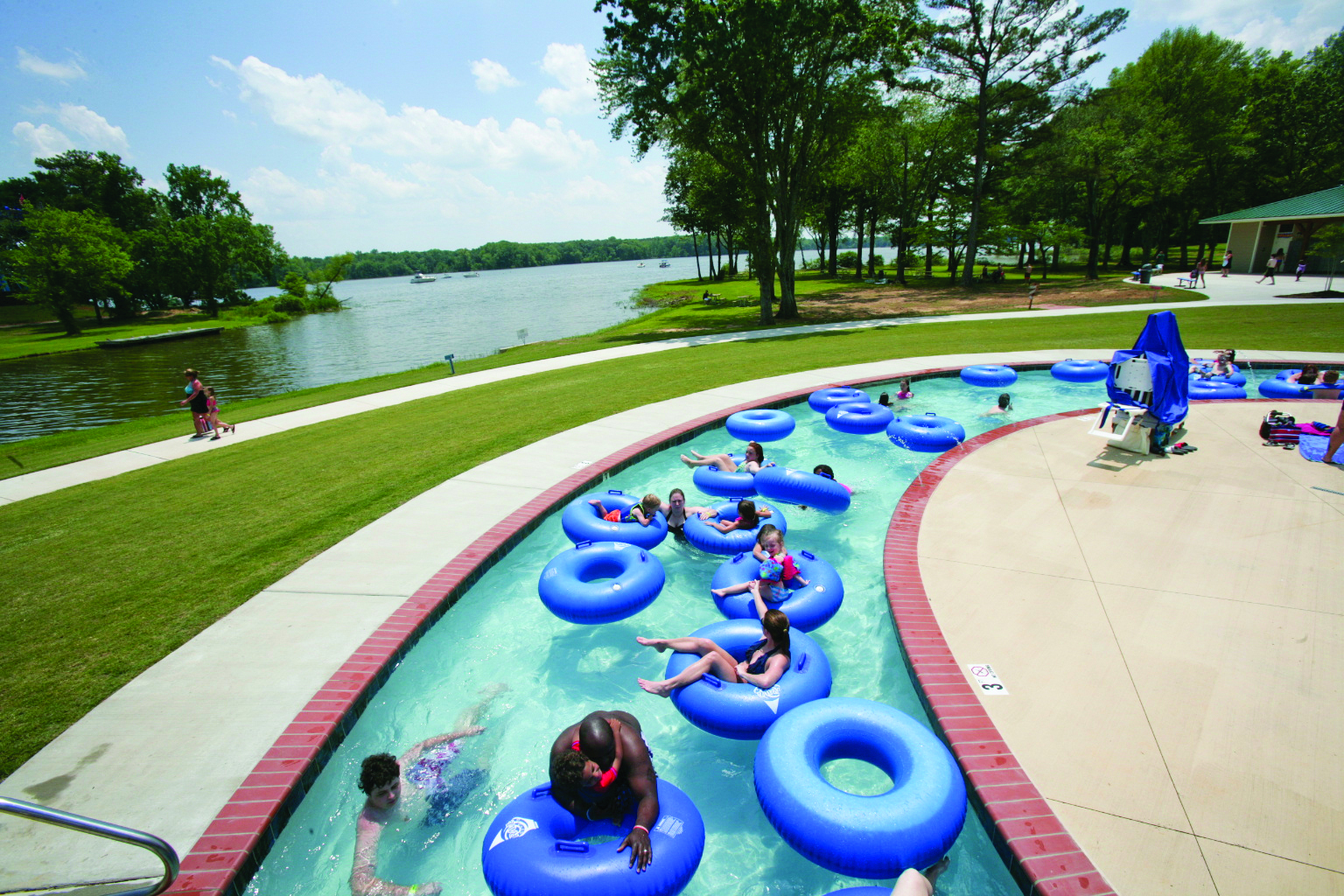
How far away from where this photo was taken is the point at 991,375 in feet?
45.6

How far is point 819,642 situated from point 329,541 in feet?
20.6

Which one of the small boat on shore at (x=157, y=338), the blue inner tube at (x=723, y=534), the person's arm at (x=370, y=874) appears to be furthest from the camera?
the small boat on shore at (x=157, y=338)

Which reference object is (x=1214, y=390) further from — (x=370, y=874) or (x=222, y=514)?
(x=222, y=514)

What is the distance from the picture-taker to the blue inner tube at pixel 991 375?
1391 cm

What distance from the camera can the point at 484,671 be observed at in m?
5.98

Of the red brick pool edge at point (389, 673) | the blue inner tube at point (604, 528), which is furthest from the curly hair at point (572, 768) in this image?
the blue inner tube at point (604, 528)

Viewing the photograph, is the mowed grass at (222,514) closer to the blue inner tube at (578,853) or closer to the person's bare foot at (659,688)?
the blue inner tube at (578,853)

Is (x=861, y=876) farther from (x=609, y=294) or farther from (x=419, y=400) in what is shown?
(x=609, y=294)

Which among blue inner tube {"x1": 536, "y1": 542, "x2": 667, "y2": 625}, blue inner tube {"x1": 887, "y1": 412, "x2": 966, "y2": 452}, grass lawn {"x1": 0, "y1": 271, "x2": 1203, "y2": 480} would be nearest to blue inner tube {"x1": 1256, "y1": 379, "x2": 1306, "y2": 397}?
blue inner tube {"x1": 887, "y1": 412, "x2": 966, "y2": 452}

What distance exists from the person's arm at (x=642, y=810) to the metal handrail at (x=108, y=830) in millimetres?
Result: 2303

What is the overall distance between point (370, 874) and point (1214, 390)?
16110 millimetres

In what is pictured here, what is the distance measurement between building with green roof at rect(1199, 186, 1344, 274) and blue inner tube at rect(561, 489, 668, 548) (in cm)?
4215

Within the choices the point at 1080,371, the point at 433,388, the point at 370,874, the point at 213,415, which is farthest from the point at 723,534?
the point at 433,388

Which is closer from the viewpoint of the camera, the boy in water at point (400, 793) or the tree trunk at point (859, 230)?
the boy in water at point (400, 793)
